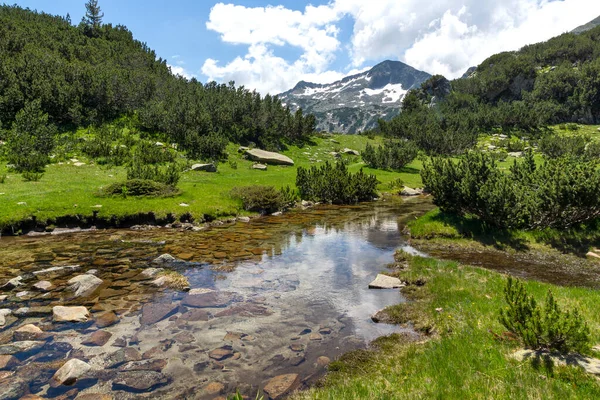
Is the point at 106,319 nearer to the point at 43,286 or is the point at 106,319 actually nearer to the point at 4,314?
the point at 4,314

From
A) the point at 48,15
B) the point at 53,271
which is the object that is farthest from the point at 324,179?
the point at 48,15

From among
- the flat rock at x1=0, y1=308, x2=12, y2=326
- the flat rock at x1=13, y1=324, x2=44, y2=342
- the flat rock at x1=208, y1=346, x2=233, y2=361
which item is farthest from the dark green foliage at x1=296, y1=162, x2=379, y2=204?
the flat rock at x1=13, y1=324, x2=44, y2=342

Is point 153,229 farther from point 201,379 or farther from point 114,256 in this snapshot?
point 201,379

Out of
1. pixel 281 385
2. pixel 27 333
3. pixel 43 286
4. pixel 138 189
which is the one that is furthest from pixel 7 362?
pixel 138 189

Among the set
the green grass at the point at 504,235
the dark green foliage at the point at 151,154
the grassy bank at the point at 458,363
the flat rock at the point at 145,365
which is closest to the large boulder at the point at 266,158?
the dark green foliage at the point at 151,154

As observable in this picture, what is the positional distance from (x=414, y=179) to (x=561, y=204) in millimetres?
35209

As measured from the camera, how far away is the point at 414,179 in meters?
53.2

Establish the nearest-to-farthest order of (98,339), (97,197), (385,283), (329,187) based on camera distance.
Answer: (98,339) → (385,283) → (97,197) → (329,187)

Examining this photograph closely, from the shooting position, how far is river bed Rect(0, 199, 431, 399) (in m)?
7.58

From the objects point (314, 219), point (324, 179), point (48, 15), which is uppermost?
point (48, 15)

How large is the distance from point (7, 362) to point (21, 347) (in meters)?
0.73

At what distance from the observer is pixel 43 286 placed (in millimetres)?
12555

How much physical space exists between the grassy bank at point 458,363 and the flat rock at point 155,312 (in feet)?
18.8

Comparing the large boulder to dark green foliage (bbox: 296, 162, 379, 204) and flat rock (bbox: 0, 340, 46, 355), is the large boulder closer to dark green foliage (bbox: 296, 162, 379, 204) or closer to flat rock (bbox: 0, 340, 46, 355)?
dark green foliage (bbox: 296, 162, 379, 204)
